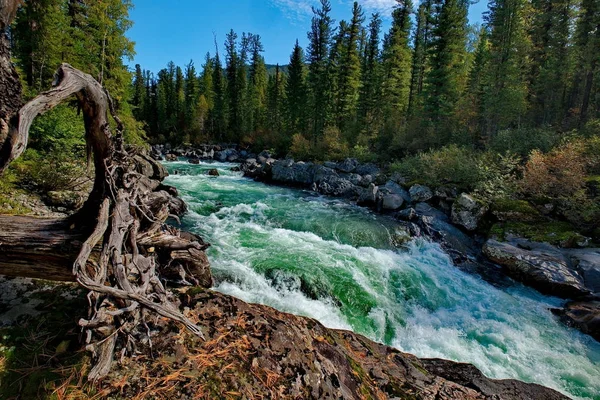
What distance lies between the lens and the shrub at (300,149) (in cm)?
2794

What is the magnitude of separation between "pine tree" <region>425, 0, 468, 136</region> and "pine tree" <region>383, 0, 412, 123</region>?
4.87m

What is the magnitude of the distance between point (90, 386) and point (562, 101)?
109 ft

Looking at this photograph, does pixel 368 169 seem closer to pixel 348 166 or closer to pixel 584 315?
pixel 348 166

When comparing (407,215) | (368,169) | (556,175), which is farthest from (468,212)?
(368,169)

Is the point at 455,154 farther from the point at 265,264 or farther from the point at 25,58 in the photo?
the point at 25,58

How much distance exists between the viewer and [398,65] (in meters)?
28.0

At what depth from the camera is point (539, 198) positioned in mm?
10695

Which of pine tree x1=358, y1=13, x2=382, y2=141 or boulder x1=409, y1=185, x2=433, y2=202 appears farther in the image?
pine tree x1=358, y1=13, x2=382, y2=141

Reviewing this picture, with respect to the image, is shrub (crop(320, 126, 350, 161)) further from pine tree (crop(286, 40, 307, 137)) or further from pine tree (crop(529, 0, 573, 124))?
pine tree (crop(529, 0, 573, 124))

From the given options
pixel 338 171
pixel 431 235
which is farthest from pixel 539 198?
pixel 338 171

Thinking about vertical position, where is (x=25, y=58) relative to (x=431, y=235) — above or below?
above

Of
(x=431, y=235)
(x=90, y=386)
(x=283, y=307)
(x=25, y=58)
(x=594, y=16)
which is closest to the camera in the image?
(x=90, y=386)

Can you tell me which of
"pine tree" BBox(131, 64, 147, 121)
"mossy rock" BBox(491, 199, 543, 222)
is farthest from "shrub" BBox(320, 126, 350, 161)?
"pine tree" BBox(131, 64, 147, 121)

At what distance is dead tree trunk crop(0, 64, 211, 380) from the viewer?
6.36 ft
